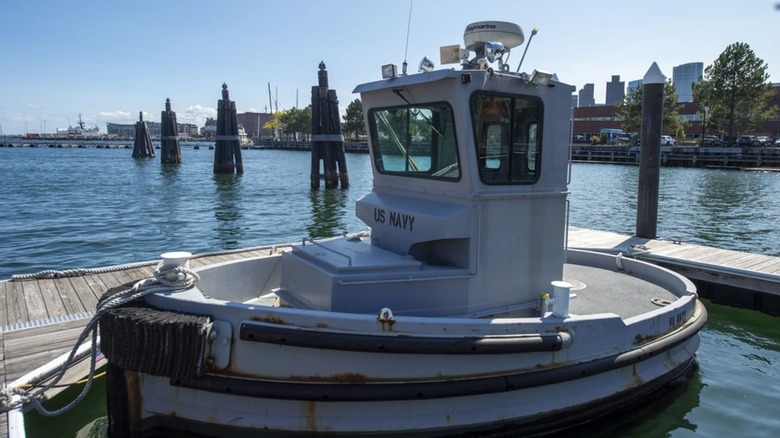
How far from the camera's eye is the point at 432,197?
5523 millimetres

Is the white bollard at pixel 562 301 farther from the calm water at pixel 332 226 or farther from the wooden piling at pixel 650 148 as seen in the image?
the wooden piling at pixel 650 148

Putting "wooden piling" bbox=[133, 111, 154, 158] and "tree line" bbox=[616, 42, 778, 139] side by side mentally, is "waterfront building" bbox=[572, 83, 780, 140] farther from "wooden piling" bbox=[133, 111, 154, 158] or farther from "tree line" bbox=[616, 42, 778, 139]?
"wooden piling" bbox=[133, 111, 154, 158]

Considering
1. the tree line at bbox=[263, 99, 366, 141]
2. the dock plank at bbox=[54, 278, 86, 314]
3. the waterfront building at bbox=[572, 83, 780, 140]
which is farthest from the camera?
the tree line at bbox=[263, 99, 366, 141]

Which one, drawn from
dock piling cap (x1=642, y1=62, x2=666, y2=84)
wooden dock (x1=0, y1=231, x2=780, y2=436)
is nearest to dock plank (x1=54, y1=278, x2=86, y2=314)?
wooden dock (x1=0, y1=231, x2=780, y2=436)

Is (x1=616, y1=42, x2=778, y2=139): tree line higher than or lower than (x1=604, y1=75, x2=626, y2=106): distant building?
lower

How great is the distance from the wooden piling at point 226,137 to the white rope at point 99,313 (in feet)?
130

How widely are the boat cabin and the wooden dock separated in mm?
2759

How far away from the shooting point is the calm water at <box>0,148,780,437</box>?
5.97 m

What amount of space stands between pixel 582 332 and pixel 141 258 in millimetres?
11734

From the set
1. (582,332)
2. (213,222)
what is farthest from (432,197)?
(213,222)

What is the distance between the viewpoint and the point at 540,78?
16.9 ft

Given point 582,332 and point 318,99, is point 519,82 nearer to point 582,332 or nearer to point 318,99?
point 582,332

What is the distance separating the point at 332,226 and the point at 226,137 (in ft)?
87.5

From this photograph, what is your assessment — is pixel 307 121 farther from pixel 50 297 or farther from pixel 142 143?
pixel 50 297
